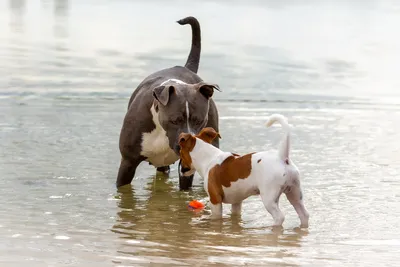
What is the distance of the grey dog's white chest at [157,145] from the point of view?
28.5 ft

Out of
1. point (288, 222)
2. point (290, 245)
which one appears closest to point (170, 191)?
point (288, 222)

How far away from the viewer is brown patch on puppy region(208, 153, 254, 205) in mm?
7574

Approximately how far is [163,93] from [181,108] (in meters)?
0.19

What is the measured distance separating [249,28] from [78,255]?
17.7 meters

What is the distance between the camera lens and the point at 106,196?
343 inches

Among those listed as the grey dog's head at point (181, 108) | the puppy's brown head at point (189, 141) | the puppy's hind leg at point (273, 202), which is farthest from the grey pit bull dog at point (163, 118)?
the puppy's hind leg at point (273, 202)

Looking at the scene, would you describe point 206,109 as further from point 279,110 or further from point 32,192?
point 279,110

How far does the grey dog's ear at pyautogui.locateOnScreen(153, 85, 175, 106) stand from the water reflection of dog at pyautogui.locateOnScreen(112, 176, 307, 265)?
86 centimetres

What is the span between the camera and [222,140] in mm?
11141

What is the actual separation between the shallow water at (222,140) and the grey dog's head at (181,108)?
0.65 meters

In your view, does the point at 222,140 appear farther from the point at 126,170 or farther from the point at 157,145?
the point at 157,145

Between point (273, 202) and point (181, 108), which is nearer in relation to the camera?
point (273, 202)

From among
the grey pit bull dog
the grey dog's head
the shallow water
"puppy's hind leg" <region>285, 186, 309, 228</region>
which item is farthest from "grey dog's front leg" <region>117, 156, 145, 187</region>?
"puppy's hind leg" <region>285, 186, 309, 228</region>

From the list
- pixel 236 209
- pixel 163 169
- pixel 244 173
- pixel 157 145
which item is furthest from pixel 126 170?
pixel 244 173
